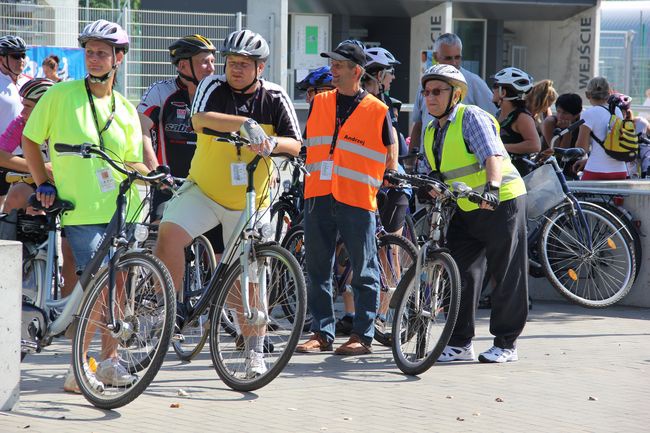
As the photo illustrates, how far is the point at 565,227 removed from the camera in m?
10.5

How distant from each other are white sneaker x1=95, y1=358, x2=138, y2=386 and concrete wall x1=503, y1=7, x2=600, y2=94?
1115 inches

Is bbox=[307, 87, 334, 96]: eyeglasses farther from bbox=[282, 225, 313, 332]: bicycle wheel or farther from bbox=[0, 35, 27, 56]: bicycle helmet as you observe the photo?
bbox=[0, 35, 27, 56]: bicycle helmet

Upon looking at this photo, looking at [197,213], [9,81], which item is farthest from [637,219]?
[9,81]

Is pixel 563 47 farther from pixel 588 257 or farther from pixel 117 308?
pixel 117 308

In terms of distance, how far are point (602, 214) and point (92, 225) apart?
17.2 feet

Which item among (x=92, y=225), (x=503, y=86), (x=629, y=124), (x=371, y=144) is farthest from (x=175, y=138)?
(x=629, y=124)

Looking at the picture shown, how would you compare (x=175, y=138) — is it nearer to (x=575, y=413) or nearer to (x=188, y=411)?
(x=188, y=411)

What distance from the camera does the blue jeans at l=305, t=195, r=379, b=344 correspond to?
26.1 ft

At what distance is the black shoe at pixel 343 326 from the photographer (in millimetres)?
8773

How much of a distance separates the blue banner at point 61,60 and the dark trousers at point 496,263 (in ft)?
44.8

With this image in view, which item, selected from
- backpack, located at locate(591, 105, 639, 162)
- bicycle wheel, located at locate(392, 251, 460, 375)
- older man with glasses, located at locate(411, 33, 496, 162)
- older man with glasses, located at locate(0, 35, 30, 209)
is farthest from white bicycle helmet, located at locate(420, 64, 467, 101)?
backpack, located at locate(591, 105, 639, 162)

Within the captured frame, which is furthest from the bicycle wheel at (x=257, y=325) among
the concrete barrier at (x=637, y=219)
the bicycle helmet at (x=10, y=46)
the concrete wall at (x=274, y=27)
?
the concrete wall at (x=274, y=27)

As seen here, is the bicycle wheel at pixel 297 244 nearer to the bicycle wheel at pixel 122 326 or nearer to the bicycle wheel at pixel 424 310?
the bicycle wheel at pixel 424 310

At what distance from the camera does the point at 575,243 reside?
34.4 ft
